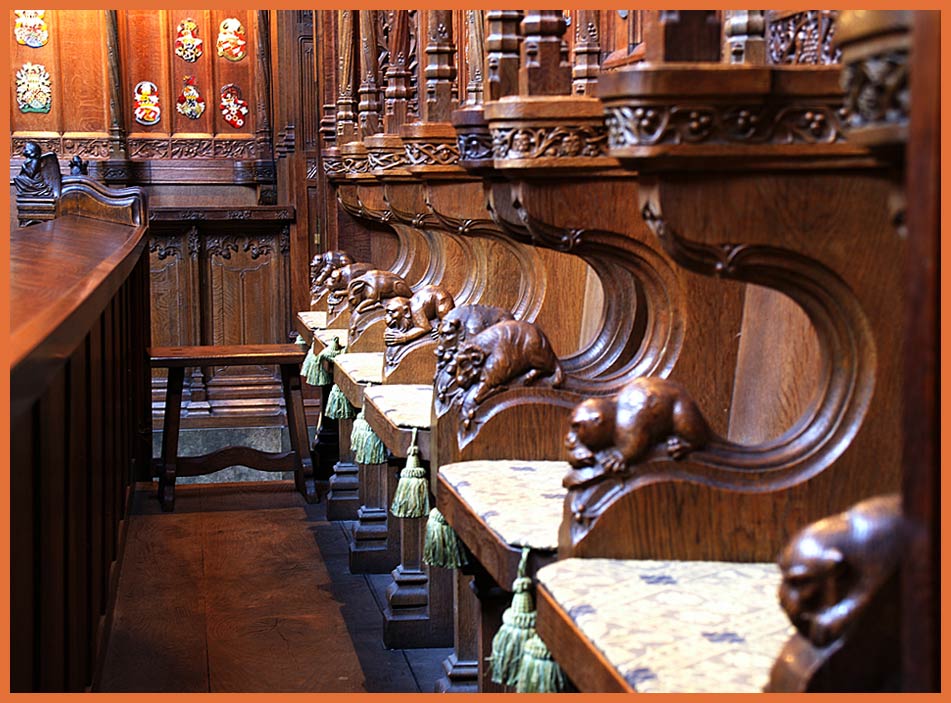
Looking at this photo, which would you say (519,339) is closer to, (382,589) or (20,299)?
(20,299)

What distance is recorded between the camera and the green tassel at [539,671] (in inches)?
83.9

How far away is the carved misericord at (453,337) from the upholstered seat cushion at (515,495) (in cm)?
20

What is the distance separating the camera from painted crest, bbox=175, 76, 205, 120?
10.6 m

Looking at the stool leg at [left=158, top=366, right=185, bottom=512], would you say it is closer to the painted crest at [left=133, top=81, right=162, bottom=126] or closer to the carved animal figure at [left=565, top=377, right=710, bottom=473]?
the painted crest at [left=133, top=81, right=162, bottom=126]

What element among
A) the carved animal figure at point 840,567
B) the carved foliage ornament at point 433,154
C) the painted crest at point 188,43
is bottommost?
the carved animal figure at point 840,567

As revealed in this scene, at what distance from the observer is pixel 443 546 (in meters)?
2.98

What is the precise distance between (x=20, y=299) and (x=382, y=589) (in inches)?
138

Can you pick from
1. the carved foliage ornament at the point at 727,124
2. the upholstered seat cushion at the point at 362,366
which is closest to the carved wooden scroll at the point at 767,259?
the carved foliage ornament at the point at 727,124

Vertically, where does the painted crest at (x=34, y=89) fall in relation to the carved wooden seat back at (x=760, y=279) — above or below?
above

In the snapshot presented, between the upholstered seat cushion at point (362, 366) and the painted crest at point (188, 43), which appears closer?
the upholstered seat cushion at point (362, 366)

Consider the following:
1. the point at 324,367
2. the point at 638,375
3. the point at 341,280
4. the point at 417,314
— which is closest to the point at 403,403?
the point at 417,314

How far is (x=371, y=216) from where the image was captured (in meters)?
6.75

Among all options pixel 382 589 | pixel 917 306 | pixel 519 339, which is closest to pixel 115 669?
pixel 382 589

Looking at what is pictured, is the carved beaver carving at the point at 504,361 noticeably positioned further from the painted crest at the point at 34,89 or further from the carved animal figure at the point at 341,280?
the painted crest at the point at 34,89
